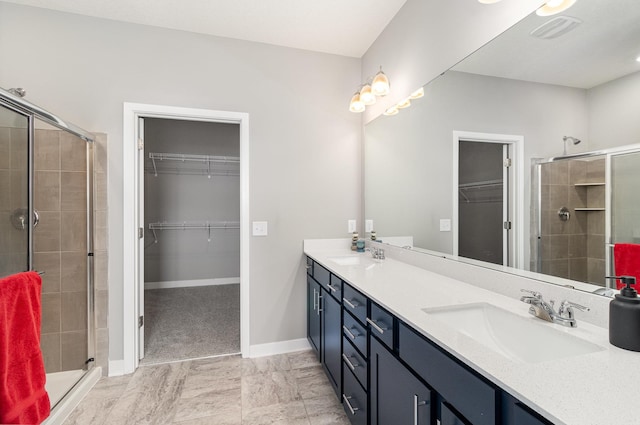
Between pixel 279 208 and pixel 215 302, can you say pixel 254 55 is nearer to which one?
pixel 279 208

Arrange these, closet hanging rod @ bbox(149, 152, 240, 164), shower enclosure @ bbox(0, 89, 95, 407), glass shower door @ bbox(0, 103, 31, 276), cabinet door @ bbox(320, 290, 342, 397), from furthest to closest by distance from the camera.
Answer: closet hanging rod @ bbox(149, 152, 240, 164)
shower enclosure @ bbox(0, 89, 95, 407)
cabinet door @ bbox(320, 290, 342, 397)
glass shower door @ bbox(0, 103, 31, 276)

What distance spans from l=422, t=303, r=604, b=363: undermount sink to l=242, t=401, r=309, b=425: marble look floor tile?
3.73ft

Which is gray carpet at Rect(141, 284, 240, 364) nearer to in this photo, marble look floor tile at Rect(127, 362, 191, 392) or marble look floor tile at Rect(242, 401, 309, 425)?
marble look floor tile at Rect(127, 362, 191, 392)

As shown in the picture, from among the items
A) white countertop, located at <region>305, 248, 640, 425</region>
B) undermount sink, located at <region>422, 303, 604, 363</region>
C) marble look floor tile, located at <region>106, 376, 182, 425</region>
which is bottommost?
marble look floor tile, located at <region>106, 376, 182, 425</region>

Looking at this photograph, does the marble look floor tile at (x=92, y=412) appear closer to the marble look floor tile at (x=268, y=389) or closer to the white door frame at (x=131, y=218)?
the white door frame at (x=131, y=218)

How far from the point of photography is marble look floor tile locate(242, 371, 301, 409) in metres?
1.89

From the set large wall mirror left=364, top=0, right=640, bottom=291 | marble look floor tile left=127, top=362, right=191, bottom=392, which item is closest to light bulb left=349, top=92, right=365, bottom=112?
large wall mirror left=364, top=0, right=640, bottom=291

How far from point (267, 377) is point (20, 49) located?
2978mm

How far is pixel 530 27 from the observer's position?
1.22 metres

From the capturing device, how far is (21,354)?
1.36 m

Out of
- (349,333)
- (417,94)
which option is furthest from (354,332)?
(417,94)

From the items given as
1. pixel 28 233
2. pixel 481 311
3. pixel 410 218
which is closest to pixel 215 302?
pixel 28 233

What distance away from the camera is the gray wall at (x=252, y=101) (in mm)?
2146

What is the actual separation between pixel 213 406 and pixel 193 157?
141 inches
